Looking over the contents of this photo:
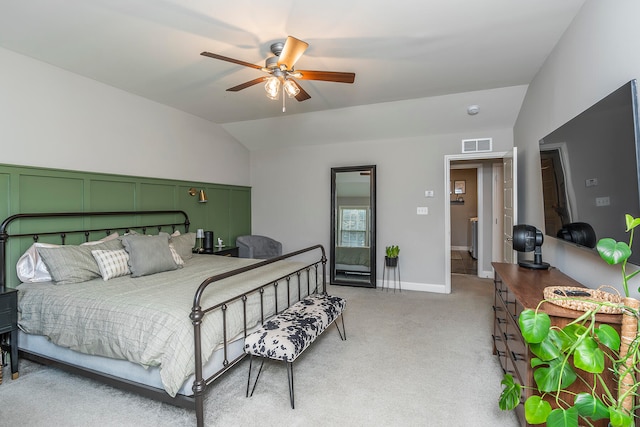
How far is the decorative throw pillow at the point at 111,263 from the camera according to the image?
9.29 ft

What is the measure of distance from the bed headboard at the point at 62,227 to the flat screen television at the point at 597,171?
413 cm

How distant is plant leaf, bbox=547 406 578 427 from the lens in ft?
3.66

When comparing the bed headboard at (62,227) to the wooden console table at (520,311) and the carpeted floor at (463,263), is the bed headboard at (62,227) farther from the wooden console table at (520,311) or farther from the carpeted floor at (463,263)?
the carpeted floor at (463,263)

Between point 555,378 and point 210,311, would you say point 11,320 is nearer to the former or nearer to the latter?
point 210,311

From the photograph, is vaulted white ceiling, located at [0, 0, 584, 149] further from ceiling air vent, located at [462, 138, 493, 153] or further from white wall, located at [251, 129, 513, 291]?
white wall, located at [251, 129, 513, 291]

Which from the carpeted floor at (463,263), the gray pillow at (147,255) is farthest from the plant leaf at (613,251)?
the carpeted floor at (463,263)

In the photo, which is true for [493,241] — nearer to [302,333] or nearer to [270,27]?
[302,333]

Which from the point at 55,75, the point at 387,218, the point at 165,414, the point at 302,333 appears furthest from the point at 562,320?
the point at 55,75

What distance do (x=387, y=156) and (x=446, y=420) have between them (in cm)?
395

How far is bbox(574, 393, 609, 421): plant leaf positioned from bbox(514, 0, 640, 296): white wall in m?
0.86

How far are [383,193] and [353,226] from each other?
2.45 ft

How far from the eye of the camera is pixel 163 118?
168 inches

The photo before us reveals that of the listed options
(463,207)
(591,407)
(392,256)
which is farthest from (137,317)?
(463,207)

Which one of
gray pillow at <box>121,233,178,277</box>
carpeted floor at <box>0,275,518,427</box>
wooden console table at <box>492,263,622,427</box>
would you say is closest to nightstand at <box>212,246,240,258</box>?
gray pillow at <box>121,233,178,277</box>
